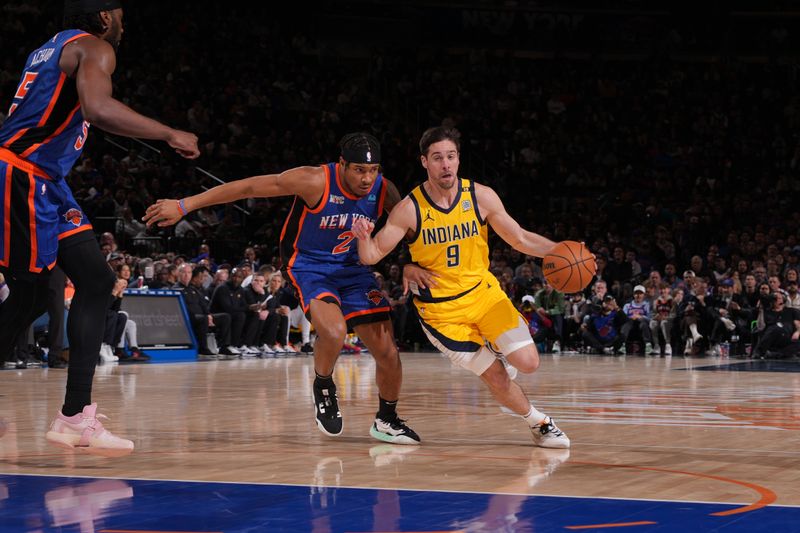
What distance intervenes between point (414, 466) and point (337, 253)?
5.67ft

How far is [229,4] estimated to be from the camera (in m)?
26.7

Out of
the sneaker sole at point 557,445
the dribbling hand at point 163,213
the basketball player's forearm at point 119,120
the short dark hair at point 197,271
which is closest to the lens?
the basketball player's forearm at point 119,120

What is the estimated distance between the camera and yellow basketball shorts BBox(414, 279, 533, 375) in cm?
627

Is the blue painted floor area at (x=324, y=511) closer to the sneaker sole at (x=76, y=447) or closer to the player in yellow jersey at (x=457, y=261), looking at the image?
the sneaker sole at (x=76, y=447)

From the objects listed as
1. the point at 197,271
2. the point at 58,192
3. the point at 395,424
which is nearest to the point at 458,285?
the point at 395,424

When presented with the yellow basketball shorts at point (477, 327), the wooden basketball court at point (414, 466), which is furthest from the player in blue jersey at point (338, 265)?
the yellow basketball shorts at point (477, 327)

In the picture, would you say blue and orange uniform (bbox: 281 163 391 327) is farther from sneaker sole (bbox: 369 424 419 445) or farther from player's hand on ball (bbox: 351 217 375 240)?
sneaker sole (bbox: 369 424 419 445)

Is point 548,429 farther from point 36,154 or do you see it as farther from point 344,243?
point 36,154

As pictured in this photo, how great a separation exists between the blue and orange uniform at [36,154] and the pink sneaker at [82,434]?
760 millimetres

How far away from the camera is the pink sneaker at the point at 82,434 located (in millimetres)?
5324

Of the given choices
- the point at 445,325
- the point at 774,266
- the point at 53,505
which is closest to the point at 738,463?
the point at 445,325

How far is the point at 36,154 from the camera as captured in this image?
5.14 metres

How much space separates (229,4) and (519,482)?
23445 millimetres

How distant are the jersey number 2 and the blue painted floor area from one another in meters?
2.21
